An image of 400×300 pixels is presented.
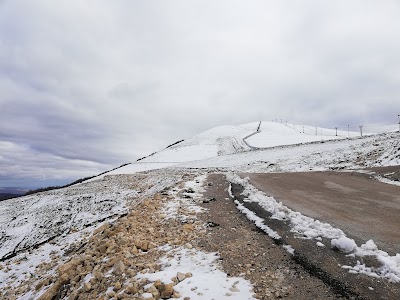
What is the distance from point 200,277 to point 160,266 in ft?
3.60

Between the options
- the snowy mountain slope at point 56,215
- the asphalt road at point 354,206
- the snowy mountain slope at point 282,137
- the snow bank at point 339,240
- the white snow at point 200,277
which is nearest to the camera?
the white snow at point 200,277

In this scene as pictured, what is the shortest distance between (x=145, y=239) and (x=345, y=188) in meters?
10.6

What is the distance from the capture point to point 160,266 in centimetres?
625

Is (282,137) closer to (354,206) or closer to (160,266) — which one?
(354,206)

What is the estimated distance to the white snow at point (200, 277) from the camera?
4.93m

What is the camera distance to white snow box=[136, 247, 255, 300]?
4934mm

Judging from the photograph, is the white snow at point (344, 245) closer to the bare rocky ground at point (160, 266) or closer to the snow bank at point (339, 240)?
the snow bank at point (339, 240)

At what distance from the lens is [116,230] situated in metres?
9.09

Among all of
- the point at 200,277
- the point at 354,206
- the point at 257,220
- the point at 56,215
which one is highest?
the point at 56,215

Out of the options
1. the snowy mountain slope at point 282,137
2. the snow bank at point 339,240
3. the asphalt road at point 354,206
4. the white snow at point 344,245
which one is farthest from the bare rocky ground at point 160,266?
the snowy mountain slope at point 282,137

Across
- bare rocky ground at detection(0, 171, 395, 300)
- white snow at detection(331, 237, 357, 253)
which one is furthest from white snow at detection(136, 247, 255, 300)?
white snow at detection(331, 237, 357, 253)

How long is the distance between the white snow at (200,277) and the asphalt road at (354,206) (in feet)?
10.5

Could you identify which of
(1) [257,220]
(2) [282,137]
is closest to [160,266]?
(1) [257,220]

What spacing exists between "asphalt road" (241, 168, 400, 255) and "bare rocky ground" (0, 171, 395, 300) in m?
2.14
